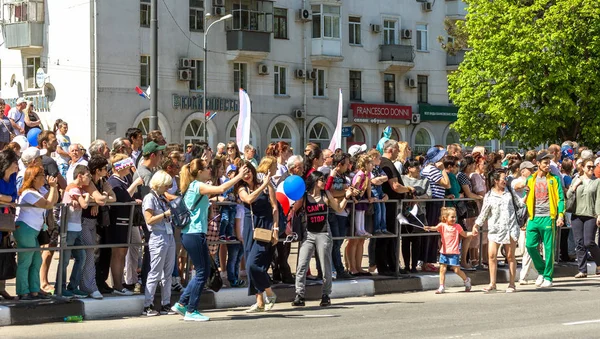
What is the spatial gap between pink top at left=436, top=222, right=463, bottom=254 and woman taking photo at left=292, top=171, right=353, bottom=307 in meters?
2.21

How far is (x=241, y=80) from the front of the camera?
4975 centimetres

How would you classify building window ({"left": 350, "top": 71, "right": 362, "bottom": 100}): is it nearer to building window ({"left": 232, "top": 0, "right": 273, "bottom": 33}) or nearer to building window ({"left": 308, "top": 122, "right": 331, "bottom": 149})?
building window ({"left": 308, "top": 122, "right": 331, "bottom": 149})

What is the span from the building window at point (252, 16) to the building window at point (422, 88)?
10969 millimetres

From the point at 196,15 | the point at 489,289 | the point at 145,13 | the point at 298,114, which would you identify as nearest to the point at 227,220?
the point at 489,289

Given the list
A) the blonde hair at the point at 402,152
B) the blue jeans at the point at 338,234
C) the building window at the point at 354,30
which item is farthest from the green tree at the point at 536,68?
the blue jeans at the point at 338,234

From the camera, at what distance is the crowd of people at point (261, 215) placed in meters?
12.4

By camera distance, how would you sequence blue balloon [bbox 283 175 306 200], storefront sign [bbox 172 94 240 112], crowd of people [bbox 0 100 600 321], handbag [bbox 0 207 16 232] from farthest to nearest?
storefront sign [bbox 172 94 240 112] < blue balloon [bbox 283 175 306 200] < crowd of people [bbox 0 100 600 321] < handbag [bbox 0 207 16 232]

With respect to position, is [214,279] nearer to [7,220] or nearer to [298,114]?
[7,220]

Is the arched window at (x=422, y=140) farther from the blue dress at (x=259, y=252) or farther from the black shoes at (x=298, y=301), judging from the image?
the blue dress at (x=259, y=252)

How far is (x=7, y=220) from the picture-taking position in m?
11.9

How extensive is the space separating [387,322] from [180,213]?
2.57 metres

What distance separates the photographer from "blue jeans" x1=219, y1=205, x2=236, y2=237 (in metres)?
14.4

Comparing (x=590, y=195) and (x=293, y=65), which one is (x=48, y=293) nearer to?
(x=590, y=195)

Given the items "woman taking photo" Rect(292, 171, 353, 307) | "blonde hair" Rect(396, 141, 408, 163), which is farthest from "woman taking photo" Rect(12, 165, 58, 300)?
"blonde hair" Rect(396, 141, 408, 163)
